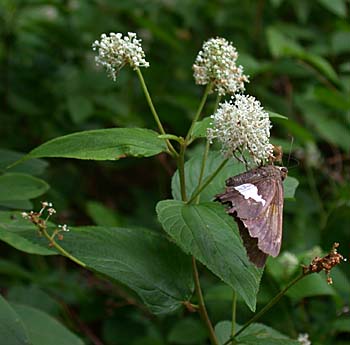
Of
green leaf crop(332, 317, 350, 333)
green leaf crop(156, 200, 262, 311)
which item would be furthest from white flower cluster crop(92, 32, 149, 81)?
green leaf crop(332, 317, 350, 333)

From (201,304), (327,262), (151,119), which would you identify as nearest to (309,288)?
(201,304)

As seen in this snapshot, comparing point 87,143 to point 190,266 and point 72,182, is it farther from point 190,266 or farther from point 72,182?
point 72,182

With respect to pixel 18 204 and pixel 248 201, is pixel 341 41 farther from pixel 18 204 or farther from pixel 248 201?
pixel 248 201

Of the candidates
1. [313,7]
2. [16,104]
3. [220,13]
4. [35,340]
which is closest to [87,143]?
[35,340]

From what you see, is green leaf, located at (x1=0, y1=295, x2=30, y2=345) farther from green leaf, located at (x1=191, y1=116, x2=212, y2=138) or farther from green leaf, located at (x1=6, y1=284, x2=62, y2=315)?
green leaf, located at (x1=6, y1=284, x2=62, y2=315)

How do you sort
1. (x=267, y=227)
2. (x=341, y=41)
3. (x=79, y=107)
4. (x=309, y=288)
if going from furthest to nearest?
(x=341, y=41), (x=79, y=107), (x=309, y=288), (x=267, y=227)

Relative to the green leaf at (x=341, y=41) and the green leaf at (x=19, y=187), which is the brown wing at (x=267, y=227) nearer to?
the green leaf at (x=19, y=187)
